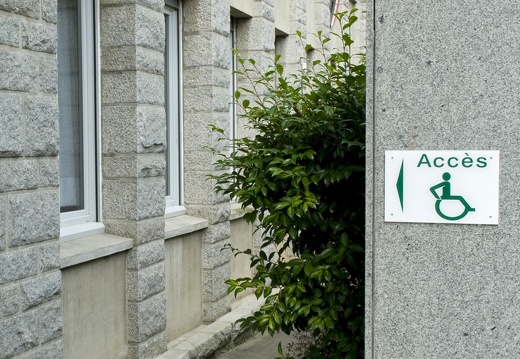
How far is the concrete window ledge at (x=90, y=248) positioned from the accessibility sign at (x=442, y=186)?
2915 millimetres

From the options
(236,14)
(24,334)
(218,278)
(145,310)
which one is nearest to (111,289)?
(145,310)

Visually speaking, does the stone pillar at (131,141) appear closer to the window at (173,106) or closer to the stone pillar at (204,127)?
the window at (173,106)

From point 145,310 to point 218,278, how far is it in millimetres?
2019

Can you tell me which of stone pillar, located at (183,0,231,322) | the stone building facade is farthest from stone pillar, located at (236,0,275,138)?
stone pillar, located at (183,0,231,322)

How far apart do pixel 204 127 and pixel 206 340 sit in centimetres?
216

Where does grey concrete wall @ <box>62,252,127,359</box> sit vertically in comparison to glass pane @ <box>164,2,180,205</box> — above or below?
below

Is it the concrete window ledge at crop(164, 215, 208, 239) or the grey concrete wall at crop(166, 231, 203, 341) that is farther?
the grey concrete wall at crop(166, 231, 203, 341)

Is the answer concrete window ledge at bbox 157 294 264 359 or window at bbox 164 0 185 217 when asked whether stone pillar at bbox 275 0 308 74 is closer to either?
window at bbox 164 0 185 217

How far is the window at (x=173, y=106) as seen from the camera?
8586mm

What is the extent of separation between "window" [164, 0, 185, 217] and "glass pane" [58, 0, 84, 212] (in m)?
1.99

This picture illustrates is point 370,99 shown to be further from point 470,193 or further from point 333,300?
point 333,300

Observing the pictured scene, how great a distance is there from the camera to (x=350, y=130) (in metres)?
4.85

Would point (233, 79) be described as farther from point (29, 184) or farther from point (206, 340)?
point (29, 184)

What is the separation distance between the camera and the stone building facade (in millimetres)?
4980
